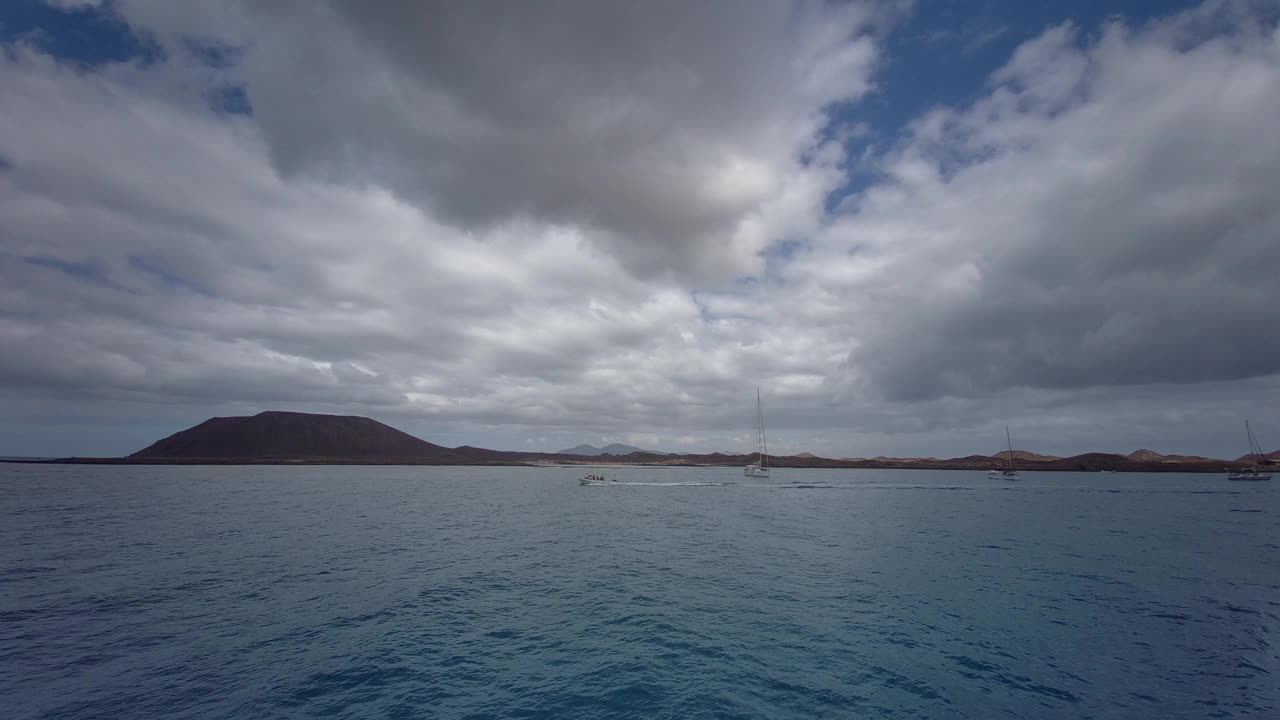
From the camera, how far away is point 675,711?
55.6 feet

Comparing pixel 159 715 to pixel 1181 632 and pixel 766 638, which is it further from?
pixel 1181 632

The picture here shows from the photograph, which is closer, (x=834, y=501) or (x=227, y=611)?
(x=227, y=611)

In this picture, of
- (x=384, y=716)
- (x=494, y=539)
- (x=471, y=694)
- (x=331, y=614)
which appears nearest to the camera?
(x=384, y=716)

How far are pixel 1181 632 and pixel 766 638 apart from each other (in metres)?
20.3

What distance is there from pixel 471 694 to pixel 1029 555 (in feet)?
157

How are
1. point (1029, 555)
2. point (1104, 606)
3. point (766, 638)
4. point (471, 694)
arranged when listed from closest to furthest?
1. point (471, 694)
2. point (766, 638)
3. point (1104, 606)
4. point (1029, 555)

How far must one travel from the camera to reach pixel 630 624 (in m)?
25.6

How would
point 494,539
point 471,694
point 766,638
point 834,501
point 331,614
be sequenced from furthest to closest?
point 834,501 → point 494,539 → point 331,614 → point 766,638 → point 471,694

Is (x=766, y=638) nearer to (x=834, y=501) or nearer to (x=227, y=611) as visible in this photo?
(x=227, y=611)

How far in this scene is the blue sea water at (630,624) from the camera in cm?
1789

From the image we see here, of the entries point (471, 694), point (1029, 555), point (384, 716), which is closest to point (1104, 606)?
point (1029, 555)

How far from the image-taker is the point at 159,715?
16531 millimetres

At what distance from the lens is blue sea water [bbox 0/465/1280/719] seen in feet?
58.7

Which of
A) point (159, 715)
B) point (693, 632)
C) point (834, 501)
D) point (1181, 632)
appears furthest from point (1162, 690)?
point (834, 501)
